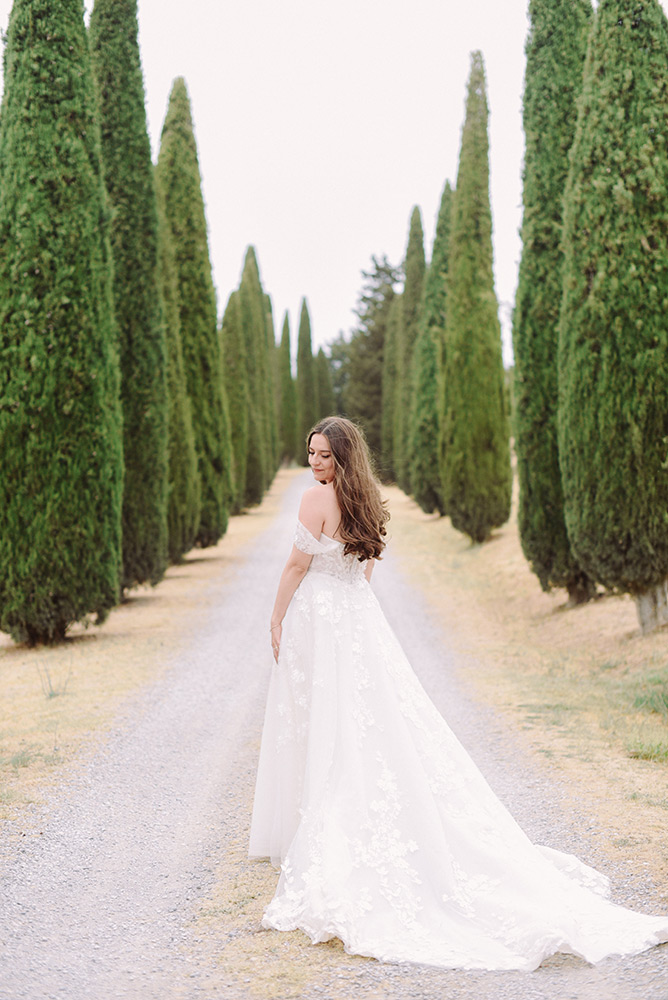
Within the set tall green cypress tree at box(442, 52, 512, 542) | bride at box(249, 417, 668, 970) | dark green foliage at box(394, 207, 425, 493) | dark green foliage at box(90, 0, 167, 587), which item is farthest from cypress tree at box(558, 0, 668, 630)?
dark green foliage at box(394, 207, 425, 493)

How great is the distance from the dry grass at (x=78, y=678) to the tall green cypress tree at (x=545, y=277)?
14.5 feet

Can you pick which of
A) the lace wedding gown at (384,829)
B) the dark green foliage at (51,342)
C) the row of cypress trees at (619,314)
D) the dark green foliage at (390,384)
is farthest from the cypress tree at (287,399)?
the lace wedding gown at (384,829)

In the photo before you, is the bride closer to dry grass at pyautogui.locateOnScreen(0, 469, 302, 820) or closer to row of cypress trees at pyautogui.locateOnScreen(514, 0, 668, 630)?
dry grass at pyautogui.locateOnScreen(0, 469, 302, 820)

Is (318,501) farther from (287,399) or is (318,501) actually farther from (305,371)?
(305,371)

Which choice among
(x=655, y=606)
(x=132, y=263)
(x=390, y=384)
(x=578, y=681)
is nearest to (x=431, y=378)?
(x=132, y=263)

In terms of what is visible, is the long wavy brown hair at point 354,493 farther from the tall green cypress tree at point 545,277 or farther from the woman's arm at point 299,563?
the tall green cypress tree at point 545,277

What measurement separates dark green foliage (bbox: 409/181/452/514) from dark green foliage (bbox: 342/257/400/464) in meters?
20.4

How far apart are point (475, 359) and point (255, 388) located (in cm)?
1660

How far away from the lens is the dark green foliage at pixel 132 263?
1230cm

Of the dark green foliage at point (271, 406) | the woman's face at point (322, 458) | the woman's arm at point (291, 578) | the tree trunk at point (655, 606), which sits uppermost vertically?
the dark green foliage at point (271, 406)

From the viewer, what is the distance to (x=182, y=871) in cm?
404

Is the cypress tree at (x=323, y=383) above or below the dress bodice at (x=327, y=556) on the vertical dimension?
above

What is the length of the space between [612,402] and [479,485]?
898 centimetres

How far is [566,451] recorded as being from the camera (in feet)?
30.0
